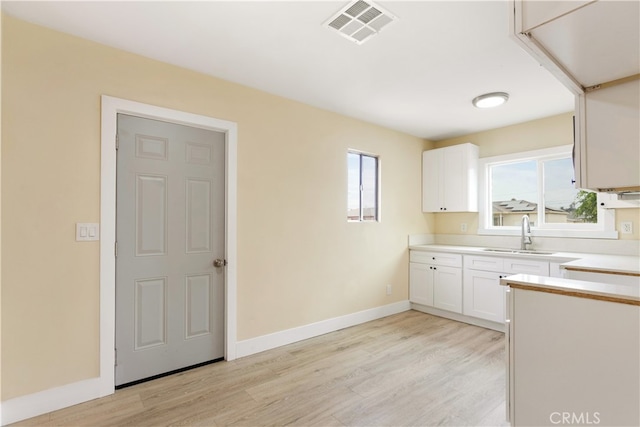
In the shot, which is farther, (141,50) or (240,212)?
(240,212)

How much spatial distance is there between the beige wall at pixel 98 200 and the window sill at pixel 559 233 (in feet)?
5.36

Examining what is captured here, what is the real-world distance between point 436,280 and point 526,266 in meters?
1.09

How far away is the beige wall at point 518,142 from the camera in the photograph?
3.20 metres

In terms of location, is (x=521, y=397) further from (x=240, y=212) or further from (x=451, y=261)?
(x=451, y=261)

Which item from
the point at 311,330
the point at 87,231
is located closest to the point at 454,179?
the point at 311,330

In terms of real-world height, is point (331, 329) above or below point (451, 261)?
below

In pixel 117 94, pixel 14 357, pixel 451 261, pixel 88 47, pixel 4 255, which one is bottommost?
pixel 14 357

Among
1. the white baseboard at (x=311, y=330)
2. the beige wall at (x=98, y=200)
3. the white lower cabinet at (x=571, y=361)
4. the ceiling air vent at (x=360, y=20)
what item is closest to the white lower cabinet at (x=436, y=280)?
the white baseboard at (x=311, y=330)

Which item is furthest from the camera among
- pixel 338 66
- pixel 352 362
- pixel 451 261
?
pixel 451 261

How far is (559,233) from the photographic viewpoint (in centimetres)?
357

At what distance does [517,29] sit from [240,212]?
239 centimetres

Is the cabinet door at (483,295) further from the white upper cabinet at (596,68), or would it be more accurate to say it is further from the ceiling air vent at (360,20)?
the ceiling air vent at (360,20)

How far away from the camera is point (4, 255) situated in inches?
75.0

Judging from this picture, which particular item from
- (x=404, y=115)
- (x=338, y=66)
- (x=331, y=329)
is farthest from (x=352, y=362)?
(x=404, y=115)
